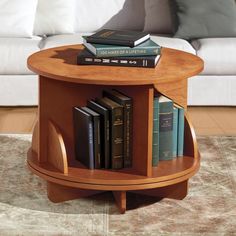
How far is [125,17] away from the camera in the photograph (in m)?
4.32

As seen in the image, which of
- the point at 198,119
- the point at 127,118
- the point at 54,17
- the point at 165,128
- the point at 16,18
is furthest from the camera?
the point at 54,17

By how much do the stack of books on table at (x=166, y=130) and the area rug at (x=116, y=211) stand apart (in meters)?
0.19

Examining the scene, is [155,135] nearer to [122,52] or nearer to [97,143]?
[97,143]

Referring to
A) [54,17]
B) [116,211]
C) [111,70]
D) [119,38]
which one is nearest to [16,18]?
[54,17]

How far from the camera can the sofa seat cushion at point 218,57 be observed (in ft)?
12.8

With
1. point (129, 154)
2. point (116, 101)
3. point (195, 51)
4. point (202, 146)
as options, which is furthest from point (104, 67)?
point (195, 51)

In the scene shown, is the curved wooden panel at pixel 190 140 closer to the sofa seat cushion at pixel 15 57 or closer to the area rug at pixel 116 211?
the area rug at pixel 116 211

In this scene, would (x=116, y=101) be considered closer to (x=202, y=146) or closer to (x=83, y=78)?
(x=83, y=78)

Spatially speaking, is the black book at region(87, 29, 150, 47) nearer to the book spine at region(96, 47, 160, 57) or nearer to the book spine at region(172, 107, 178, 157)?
the book spine at region(96, 47, 160, 57)

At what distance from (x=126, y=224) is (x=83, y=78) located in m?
0.56

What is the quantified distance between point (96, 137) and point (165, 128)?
0.29m

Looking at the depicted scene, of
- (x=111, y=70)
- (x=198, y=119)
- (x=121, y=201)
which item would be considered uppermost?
(x=111, y=70)

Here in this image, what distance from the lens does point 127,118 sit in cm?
254

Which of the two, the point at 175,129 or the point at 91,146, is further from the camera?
the point at 175,129
